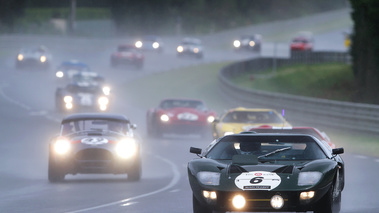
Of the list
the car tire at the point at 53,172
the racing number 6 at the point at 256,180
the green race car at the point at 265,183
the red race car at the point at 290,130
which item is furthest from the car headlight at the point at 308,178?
the car tire at the point at 53,172

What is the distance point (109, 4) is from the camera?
13238 cm

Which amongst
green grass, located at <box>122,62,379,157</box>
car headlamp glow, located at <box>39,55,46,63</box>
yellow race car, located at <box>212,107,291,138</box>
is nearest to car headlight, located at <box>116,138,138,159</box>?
yellow race car, located at <box>212,107,291,138</box>

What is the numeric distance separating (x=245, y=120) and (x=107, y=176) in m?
5.24

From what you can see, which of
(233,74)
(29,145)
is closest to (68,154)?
(29,145)

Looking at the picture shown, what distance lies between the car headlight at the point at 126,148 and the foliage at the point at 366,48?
18.1m

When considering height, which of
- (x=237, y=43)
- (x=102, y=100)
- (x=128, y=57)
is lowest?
(x=102, y=100)

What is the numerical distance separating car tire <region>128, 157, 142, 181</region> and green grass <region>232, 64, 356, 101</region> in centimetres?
2184

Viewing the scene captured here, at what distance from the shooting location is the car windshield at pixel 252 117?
23.9 m

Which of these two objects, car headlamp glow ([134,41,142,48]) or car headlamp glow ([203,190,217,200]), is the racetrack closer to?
car headlamp glow ([134,41,142,48])

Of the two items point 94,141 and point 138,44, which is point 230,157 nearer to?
point 94,141

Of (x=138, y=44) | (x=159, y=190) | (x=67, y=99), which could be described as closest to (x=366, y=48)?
(x=67, y=99)

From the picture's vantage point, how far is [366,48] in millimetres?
36406

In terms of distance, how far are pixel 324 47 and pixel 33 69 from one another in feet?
135

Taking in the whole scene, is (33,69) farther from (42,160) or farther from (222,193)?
(222,193)
